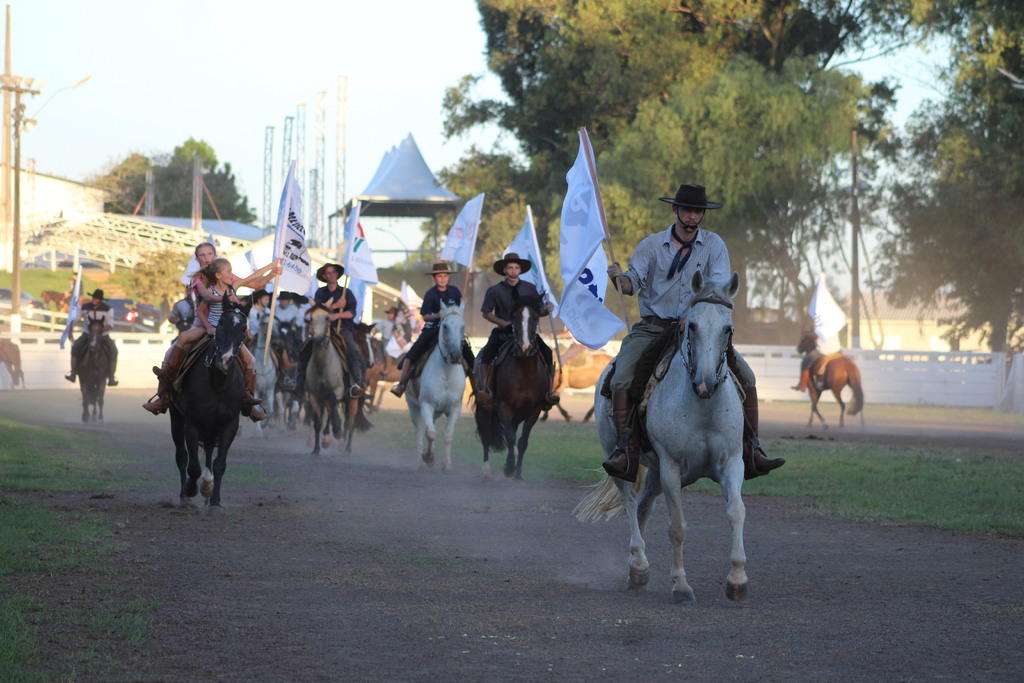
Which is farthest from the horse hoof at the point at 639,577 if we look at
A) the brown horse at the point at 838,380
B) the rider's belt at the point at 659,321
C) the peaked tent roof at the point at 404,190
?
the peaked tent roof at the point at 404,190

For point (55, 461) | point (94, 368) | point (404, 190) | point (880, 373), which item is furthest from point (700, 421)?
point (404, 190)

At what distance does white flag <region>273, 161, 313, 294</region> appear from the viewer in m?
19.4

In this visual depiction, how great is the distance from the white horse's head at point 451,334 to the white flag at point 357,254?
309 inches

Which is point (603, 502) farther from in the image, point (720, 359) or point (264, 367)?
point (264, 367)

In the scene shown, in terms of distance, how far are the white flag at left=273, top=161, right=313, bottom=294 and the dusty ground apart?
6030 millimetres

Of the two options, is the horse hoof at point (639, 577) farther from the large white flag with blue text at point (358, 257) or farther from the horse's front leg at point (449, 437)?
the large white flag with blue text at point (358, 257)

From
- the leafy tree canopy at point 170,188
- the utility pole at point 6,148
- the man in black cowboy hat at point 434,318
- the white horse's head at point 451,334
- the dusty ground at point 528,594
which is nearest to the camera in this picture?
the dusty ground at point 528,594

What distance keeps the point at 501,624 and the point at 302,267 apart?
13.3 meters

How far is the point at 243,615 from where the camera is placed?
7.35m

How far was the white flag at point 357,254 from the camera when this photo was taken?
24.3 metres

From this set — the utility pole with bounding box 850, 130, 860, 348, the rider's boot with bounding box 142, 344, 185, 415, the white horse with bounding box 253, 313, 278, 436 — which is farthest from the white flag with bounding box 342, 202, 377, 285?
the utility pole with bounding box 850, 130, 860, 348

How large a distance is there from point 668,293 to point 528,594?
219 centimetres

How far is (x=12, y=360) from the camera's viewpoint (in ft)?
123

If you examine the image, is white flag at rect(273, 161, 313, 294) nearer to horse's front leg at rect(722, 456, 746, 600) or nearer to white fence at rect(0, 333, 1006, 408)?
horse's front leg at rect(722, 456, 746, 600)
